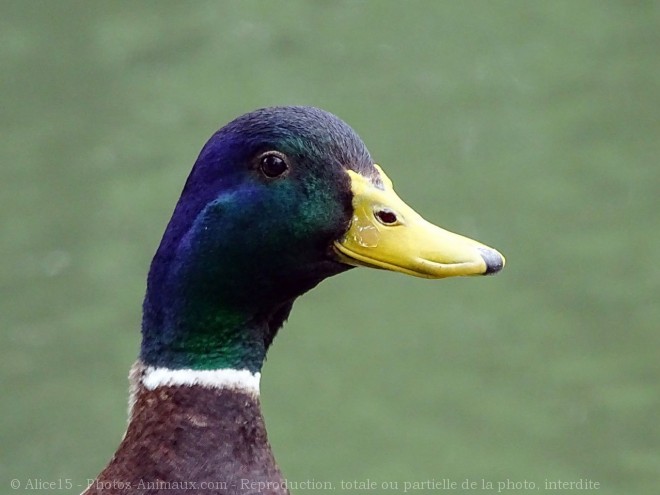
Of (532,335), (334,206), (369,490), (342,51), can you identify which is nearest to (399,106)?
(342,51)

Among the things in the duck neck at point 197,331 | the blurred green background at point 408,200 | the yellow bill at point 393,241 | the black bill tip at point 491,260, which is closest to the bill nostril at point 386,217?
the yellow bill at point 393,241

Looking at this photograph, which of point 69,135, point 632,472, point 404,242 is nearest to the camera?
point 404,242

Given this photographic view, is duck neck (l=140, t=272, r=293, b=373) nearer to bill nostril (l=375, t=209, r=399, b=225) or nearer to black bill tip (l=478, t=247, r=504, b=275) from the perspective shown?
bill nostril (l=375, t=209, r=399, b=225)

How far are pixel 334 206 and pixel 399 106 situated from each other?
3.21 meters

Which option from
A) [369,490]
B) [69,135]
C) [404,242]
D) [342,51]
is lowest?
[404,242]

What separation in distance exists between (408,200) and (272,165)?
2984 millimetres

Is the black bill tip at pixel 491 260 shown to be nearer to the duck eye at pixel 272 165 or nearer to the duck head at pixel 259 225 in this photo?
the duck head at pixel 259 225

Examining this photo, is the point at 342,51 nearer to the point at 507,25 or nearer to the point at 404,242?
the point at 507,25

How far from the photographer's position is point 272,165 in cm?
221

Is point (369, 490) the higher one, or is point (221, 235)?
point (369, 490)

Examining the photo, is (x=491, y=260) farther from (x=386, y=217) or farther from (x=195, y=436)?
(x=195, y=436)

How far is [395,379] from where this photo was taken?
16.2 feet

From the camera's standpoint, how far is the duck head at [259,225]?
2203 millimetres

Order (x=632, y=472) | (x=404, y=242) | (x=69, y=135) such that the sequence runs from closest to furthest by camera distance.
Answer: (x=404, y=242) → (x=632, y=472) → (x=69, y=135)
